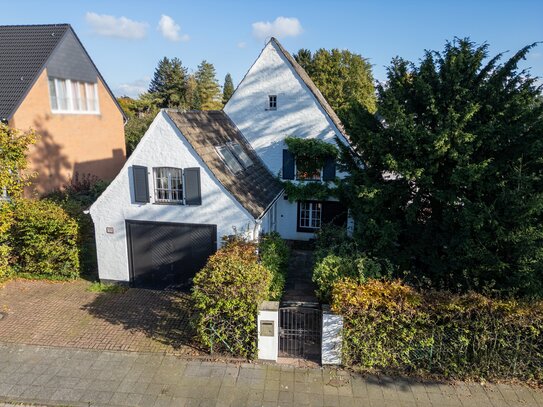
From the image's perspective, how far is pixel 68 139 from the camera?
21.4 m

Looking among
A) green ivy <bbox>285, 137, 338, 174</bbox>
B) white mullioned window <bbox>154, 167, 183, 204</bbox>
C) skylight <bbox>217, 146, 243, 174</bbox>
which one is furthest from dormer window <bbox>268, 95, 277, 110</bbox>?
white mullioned window <bbox>154, 167, 183, 204</bbox>

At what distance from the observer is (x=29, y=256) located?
14000mm

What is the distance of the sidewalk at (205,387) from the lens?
813cm

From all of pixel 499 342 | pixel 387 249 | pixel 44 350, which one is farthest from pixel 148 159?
pixel 499 342

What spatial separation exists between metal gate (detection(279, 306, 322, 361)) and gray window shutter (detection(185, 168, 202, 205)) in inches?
189

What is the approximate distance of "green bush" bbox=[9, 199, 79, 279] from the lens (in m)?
13.5

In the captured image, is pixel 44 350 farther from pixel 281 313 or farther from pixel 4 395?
pixel 281 313

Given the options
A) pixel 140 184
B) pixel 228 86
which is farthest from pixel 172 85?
pixel 140 184

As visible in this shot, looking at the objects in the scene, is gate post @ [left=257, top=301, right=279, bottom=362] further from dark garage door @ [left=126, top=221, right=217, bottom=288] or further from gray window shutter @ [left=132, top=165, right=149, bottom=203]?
gray window shutter @ [left=132, top=165, right=149, bottom=203]

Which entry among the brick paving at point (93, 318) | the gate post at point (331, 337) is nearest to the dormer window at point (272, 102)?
the brick paving at point (93, 318)

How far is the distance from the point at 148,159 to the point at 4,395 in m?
7.30

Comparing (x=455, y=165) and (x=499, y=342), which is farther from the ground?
(x=455, y=165)

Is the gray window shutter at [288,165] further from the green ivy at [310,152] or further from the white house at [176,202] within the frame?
the white house at [176,202]

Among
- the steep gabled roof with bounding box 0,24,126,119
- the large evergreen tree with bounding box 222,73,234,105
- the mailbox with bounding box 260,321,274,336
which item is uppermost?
the large evergreen tree with bounding box 222,73,234,105
